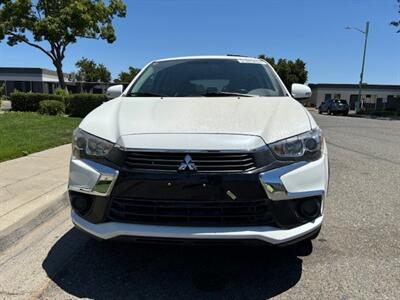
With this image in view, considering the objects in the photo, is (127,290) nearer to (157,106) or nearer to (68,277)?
(68,277)

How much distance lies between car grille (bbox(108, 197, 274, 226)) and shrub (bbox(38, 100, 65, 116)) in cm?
1653

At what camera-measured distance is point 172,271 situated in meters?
3.60

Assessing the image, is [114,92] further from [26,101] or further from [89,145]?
[26,101]

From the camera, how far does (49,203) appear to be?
5168 millimetres

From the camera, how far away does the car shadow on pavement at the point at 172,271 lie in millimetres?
3262

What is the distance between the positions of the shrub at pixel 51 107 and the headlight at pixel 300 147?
54.9 ft

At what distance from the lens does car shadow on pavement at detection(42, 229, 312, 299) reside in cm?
326

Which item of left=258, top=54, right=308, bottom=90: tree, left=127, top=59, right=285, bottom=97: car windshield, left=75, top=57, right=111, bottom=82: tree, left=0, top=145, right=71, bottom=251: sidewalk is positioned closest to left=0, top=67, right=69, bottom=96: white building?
left=75, top=57, right=111, bottom=82: tree

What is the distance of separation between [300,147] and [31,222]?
116 inches

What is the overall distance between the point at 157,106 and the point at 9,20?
27.3m

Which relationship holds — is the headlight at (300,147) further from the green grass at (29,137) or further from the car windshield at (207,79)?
the green grass at (29,137)

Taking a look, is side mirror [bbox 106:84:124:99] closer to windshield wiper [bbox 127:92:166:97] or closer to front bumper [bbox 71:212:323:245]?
windshield wiper [bbox 127:92:166:97]

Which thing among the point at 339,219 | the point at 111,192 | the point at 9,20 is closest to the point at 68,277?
the point at 111,192

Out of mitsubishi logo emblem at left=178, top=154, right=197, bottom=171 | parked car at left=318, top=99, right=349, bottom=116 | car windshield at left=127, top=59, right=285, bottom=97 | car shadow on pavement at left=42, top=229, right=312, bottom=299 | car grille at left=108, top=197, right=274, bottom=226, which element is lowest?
parked car at left=318, top=99, right=349, bottom=116
